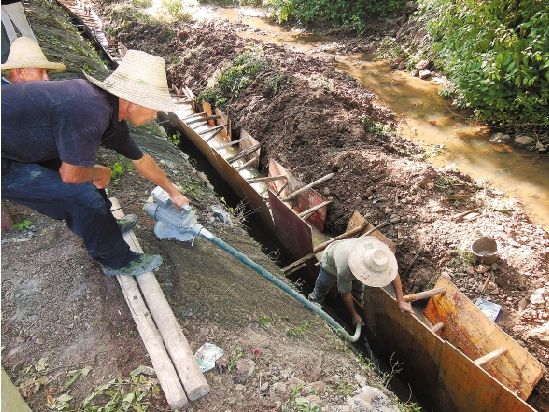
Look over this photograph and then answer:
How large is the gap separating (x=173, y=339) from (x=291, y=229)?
313 centimetres

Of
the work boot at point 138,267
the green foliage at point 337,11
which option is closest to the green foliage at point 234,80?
the green foliage at point 337,11

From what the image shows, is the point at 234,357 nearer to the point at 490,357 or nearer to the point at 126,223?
the point at 126,223

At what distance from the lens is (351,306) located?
475 centimetres

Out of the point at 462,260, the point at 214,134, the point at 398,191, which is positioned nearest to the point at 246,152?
the point at 214,134

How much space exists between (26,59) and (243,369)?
338cm

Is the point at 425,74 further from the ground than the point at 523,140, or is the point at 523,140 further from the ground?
the point at 425,74

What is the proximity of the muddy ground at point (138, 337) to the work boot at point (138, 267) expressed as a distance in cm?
15

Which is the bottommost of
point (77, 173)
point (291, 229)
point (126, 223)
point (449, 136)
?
point (291, 229)

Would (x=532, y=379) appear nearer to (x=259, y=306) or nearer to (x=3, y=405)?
(x=259, y=306)

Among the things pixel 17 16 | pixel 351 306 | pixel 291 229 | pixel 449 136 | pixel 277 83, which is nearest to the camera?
pixel 351 306

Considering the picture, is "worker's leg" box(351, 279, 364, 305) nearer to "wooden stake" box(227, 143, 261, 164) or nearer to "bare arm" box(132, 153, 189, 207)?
"bare arm" box(132, 153, 189, 207)

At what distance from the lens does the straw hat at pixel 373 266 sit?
12.4ft

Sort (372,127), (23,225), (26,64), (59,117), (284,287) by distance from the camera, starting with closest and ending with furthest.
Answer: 1. (59,117)
2. (284,287)
3. (26,64)
4. (23,225)
5. (372,127)

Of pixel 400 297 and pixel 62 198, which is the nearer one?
pixel 62 198
